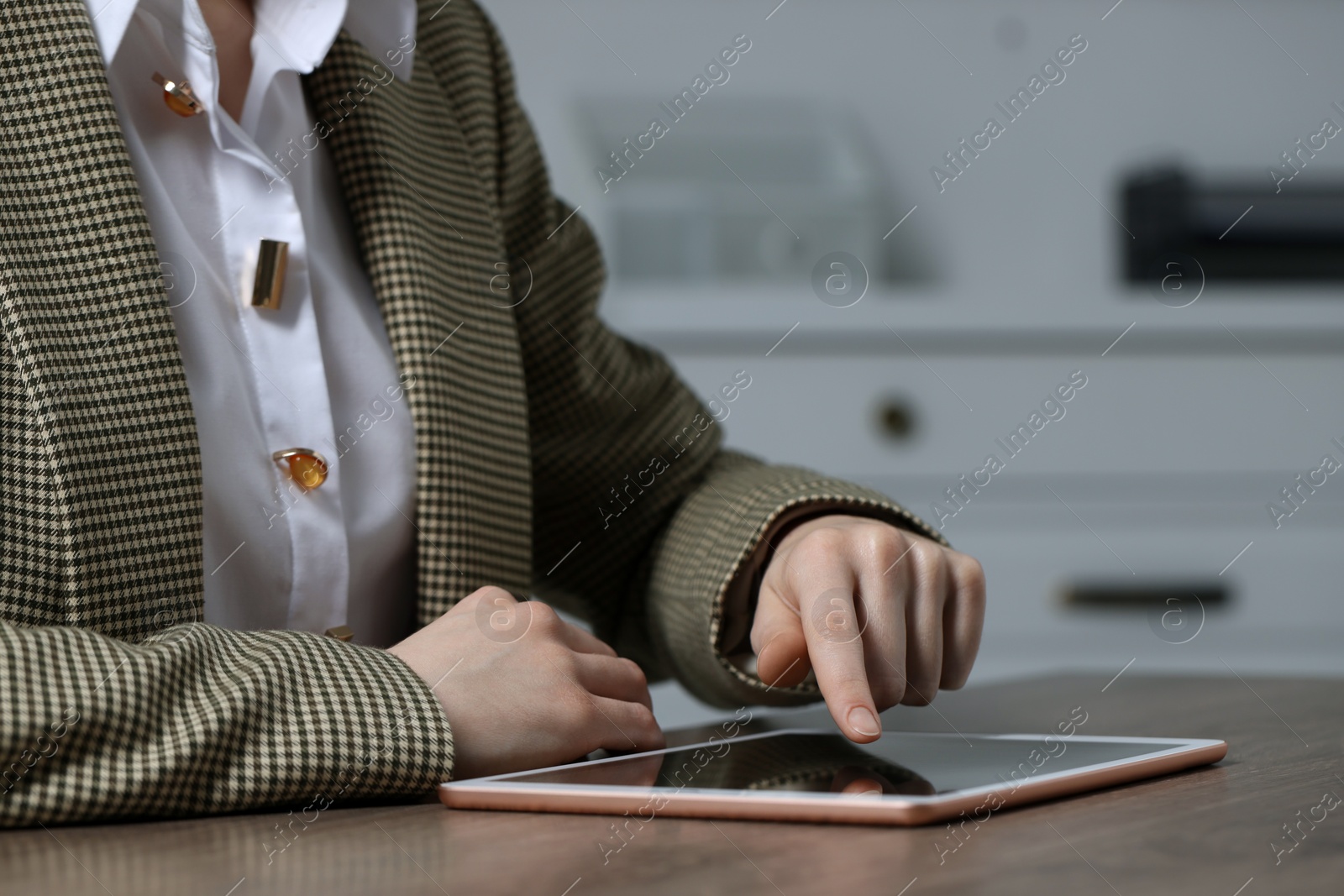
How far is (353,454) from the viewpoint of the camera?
68 cm

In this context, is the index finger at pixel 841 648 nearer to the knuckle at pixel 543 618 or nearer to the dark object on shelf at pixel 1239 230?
the knuckle at pixel 543 618

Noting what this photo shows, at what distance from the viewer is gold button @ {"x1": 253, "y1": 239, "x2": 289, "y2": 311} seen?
628 mm

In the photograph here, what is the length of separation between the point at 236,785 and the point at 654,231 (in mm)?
1337

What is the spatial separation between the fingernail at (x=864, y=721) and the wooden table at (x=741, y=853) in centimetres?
9

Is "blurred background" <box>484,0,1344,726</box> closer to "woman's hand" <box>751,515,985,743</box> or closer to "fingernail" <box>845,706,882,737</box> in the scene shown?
"woman's hand" <box>751,515,985,743</box>

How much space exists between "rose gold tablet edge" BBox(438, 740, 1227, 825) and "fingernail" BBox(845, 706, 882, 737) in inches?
3.4

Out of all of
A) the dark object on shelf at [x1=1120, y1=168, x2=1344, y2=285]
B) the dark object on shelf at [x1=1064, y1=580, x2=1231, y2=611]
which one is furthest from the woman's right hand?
the dark object on shelf at [x1=1120, y1=168, x2=1344, y2=285]

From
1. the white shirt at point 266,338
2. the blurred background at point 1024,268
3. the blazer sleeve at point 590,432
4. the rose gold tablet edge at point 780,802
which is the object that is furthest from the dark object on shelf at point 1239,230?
the rose gold tablet edge at point 780,802

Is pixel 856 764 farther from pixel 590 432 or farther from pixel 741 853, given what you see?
pixel 590 432

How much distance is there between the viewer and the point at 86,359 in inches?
20.6

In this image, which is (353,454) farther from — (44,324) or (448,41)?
(448,41)

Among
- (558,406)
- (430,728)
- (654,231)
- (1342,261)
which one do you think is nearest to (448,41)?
(558,406)

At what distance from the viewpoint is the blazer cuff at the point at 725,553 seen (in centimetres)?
68

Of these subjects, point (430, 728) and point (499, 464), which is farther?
point (499, 464)
